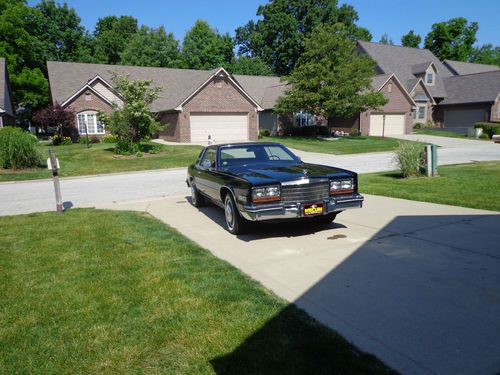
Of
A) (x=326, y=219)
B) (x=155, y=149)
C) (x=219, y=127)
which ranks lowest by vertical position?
(x=326, y=219)

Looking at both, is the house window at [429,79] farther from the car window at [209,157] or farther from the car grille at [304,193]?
the car grille at [304,193]

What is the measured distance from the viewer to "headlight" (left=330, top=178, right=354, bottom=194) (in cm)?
652

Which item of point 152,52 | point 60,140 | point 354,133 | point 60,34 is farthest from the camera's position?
point 60,34

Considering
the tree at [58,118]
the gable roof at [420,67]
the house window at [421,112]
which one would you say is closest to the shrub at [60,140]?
the tree at [58,118]

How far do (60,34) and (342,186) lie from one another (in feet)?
212

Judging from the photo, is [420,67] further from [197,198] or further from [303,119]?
[197,198]

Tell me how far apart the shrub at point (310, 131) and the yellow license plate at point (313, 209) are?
32246 millimetres

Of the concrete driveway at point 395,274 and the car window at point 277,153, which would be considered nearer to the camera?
the concrete driveway at point 395,274

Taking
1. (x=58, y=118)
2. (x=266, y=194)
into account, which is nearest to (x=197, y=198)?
(x=266, y=194)

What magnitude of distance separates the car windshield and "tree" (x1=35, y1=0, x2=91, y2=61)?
2301 inches

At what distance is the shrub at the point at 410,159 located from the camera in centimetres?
1234

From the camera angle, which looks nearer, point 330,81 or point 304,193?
point 304,193

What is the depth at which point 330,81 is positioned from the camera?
108ft

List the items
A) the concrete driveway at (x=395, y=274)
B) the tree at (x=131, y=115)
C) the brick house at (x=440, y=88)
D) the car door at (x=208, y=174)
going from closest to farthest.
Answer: the concrete driveway at (x=395, y=274)
the car door at (x=208, y=174)
the tree at (x=131, y=115)
the brick house at (x=440, y=88)
